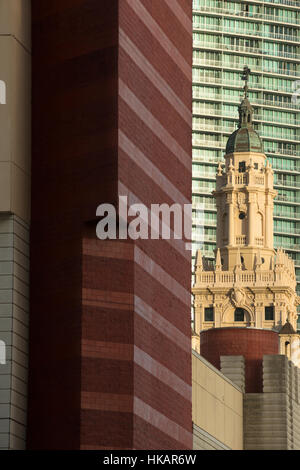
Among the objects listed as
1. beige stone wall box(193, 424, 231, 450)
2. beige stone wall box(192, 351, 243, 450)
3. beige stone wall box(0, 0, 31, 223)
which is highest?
beige stone wall box(0, 0, 31, 223)

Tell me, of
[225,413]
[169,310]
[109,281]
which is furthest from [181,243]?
[225,413]

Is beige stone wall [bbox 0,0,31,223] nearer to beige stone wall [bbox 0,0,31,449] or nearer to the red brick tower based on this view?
beige stone wall [bbox 0,0,31,449]

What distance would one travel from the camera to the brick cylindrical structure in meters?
106

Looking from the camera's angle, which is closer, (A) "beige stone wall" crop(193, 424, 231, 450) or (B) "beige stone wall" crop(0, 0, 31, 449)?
(B) "beige stone wall" crop(0, 0, 31, 449)

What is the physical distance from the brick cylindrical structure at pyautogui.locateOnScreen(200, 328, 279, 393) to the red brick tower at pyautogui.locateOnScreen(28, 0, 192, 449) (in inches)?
1298

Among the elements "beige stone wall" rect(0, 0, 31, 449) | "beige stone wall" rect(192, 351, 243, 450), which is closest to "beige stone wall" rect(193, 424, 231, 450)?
"beige stone wall" rect(192, 351, 243, 450)

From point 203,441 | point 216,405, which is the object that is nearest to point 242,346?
point 216,405

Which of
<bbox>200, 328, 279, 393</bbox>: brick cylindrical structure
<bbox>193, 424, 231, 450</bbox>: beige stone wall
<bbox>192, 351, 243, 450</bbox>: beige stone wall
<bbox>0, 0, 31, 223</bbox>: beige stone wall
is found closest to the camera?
<bbox>0, 0, 31, 223</bbox>: beige stone wall

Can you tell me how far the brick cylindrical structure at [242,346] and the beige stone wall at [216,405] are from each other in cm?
417

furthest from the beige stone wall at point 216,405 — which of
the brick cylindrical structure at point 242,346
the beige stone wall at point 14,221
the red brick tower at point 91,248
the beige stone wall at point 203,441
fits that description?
the beige stone wall at point 14,221

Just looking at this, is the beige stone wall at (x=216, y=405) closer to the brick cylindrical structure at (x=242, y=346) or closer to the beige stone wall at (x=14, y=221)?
the brick cylindrical structure at (x=242, y=346)

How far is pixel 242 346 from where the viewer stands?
106125mm

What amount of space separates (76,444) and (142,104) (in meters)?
15.6

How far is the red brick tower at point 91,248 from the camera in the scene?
65500 mm
